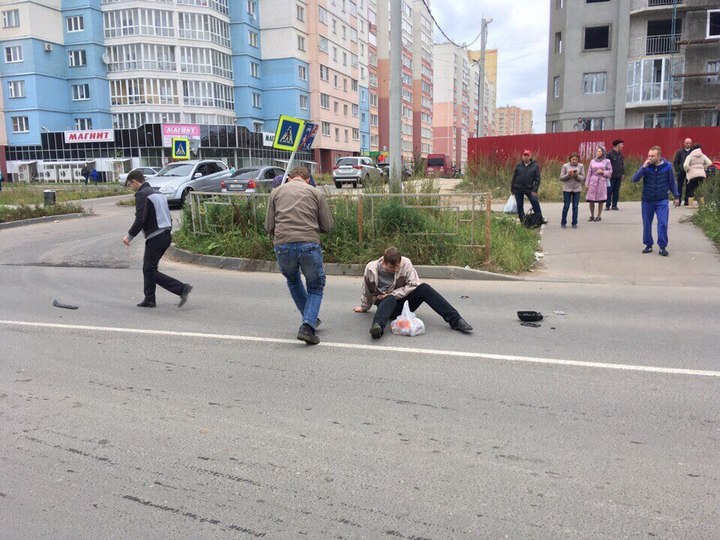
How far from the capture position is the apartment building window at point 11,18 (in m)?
50.5

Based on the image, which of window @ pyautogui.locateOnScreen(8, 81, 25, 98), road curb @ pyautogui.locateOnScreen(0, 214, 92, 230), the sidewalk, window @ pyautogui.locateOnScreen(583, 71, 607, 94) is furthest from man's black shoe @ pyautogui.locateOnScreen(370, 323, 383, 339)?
window @ pyautogui.locateOnScreen(8, 81, 25, 98)

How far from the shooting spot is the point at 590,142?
26500 mm

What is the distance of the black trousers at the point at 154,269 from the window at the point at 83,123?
52.8 m

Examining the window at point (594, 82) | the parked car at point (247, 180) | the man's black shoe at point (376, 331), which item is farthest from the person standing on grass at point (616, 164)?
the window at point (594, 82)

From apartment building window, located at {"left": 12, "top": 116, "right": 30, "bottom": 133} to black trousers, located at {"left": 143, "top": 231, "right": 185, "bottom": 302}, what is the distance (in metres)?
53.9

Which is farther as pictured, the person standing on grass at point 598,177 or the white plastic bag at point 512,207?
the white plastic bag at point 512,207

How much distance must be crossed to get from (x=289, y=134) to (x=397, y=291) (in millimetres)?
5241

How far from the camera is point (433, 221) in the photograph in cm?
1003

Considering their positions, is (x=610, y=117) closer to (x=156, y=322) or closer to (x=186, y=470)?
(x=156, y=322)

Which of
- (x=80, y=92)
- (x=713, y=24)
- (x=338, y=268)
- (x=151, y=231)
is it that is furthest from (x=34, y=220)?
(x=80, y=92)

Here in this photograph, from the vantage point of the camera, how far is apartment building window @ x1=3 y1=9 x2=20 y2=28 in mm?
50531

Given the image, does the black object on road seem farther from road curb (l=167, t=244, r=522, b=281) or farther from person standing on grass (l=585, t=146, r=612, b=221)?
person standing on grass (l=585, t=146, r=612, b=221)

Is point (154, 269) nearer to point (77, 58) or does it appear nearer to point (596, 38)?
point (596, 38)

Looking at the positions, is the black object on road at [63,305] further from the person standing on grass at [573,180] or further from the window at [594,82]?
the window at [594,82]
